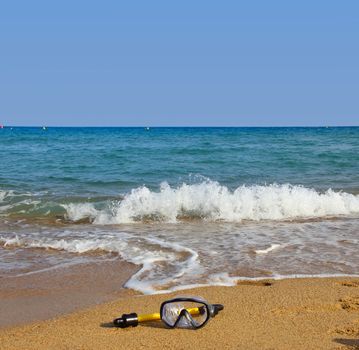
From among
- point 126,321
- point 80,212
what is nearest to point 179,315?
point 126,321

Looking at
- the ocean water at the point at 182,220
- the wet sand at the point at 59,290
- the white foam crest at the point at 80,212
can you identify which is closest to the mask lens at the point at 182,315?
the wet sand at the point at 59,290

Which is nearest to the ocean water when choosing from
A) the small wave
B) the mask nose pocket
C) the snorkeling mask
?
the small wave

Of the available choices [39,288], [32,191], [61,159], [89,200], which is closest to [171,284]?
[39,288]

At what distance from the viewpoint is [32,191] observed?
45.7ft

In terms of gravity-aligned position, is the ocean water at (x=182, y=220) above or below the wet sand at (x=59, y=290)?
below

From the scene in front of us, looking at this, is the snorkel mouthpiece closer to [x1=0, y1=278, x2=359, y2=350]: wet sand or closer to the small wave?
[x1=0, y1=278, x2=359, y2=350]: wet sand

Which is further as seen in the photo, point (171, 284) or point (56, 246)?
point (56, 246)

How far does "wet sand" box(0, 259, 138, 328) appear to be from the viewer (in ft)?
15.7

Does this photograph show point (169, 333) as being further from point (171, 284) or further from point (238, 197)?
point (238, 197)

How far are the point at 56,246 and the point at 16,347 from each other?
384 cm

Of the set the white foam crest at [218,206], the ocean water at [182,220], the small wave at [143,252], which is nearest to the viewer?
the small wave at [143,252]

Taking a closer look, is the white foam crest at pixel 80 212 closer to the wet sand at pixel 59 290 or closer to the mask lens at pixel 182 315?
the wet sand at pixel 59 290

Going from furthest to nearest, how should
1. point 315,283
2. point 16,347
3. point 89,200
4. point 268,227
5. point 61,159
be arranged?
point 61,159
point 89,200
point 268,227
point 315,283
point 16,347

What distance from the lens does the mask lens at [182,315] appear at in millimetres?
4148
